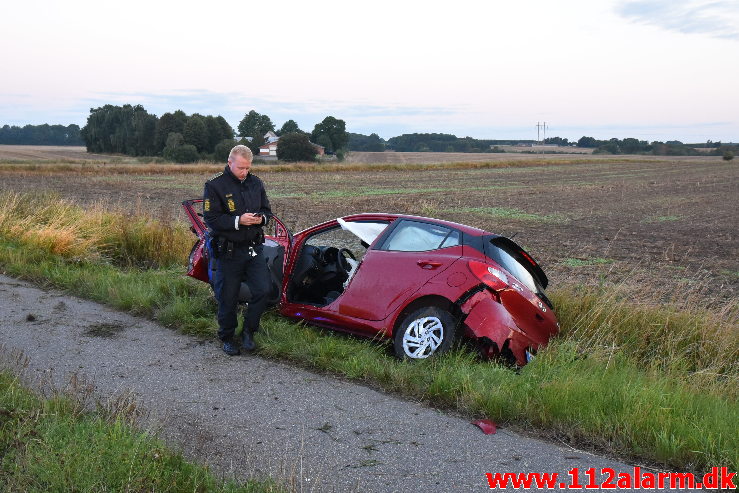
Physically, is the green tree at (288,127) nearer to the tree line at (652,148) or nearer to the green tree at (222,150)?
the green tree at (222,150)

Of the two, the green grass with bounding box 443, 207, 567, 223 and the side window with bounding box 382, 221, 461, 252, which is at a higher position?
the side window with bounding box 382, 221, 461, 252

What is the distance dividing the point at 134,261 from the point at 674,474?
30.7 ft

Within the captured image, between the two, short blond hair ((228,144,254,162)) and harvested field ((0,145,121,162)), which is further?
harvested field ((0,145,121,162))

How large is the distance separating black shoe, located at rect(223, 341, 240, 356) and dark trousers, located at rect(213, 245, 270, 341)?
10 cm

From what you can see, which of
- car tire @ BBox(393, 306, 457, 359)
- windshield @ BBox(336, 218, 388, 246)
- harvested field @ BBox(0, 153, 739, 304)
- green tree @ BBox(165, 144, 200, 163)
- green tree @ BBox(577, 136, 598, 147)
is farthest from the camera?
green tree @ BBox(577, 136, 598, 147)

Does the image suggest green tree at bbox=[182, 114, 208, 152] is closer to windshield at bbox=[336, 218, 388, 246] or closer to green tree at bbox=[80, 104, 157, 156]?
green tree at bbox=[80, 104, 157, 156]

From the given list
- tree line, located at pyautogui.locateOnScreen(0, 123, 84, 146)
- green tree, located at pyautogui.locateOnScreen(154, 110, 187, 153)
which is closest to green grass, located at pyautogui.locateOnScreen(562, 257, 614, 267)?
green tree, located at pyautogui.locateOnScreen(154, 110, 187, 153)

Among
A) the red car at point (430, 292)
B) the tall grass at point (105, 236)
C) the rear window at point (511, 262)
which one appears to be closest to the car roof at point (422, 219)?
the red car at point (430, 292)

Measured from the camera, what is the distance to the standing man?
5.99 m

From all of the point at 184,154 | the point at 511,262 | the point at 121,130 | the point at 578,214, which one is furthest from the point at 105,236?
the point at 121,130

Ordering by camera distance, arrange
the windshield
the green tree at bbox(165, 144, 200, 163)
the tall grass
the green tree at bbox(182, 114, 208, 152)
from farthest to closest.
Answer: the green tree at bbox(182, 114, 208, 152)
the green tree at bbox(165, 144, 200, 163)
the tall grass
the windshield

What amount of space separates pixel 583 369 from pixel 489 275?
114 cm

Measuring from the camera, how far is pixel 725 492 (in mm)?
3732

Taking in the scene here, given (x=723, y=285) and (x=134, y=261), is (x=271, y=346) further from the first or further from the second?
(x=723, y=285)
